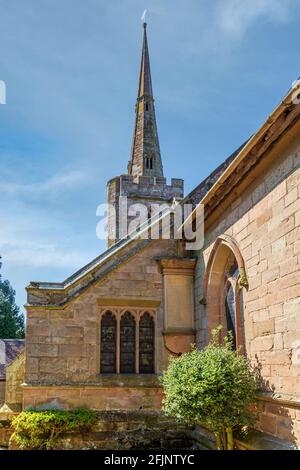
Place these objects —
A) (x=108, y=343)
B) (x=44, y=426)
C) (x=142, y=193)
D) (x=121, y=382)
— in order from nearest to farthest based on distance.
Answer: (x=44, y=426)
(x=121, y=382)
(x=108, y=343)
(x=142, y=193)

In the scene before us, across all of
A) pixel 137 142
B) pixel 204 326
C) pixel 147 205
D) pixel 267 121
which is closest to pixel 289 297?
pixel 267 121

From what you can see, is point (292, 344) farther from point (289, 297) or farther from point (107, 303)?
point (107, 303)

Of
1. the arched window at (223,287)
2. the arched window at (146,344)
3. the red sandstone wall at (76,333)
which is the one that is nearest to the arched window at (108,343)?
the red sandstone wall at (76,333)

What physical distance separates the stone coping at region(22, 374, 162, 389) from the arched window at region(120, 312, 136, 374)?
20cm

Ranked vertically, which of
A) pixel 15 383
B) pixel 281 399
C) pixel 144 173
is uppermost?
pixel 144 173

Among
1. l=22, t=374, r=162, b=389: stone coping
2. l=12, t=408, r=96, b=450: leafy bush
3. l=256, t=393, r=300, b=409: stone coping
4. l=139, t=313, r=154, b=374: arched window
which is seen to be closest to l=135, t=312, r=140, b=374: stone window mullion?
l=139, t=313, r=154, b=374: arched window

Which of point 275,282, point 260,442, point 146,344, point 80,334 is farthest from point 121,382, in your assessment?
point 275,282

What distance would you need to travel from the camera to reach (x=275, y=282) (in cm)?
683

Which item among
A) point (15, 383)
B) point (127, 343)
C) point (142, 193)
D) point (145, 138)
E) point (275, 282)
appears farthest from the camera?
point (145, 138)

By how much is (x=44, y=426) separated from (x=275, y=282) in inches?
201

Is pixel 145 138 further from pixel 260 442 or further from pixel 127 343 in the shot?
pixel 260 442

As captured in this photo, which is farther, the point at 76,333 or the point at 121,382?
the point at 76,333

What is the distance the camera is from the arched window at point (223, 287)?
29.0ft

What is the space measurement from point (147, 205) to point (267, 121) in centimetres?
2428
